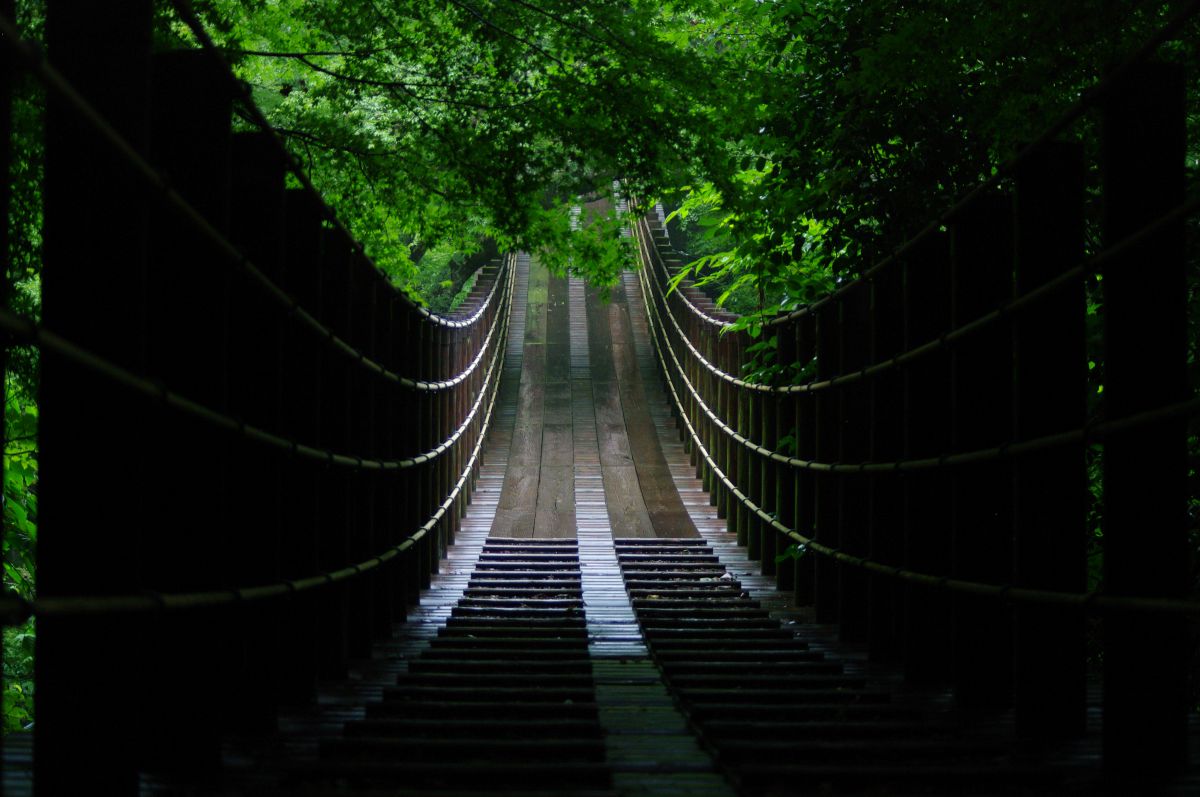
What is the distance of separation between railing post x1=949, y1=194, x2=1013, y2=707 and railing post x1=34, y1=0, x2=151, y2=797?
204 cm

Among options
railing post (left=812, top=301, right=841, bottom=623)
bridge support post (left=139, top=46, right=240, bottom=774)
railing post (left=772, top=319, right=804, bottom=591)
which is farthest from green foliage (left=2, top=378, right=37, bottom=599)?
railing post (left=772, top=319, right=804, bottom=591)

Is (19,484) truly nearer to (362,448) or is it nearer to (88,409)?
(362,448)

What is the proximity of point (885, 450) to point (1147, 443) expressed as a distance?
199 cm

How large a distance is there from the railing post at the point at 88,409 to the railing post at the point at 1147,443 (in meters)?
1.64

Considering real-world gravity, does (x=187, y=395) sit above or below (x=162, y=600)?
above

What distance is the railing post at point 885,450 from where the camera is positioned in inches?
164

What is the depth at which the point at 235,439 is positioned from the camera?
2.60 m

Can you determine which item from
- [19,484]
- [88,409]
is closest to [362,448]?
[19,484]

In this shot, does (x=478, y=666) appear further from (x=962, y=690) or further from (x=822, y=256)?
(x=822, y=256)

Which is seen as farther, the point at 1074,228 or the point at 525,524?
the point at 525,524

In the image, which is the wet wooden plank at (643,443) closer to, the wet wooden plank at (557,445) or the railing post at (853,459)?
the wet wooden plank at (557,445)

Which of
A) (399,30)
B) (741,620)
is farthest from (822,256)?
(399,30)

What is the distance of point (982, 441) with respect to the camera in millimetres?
3252

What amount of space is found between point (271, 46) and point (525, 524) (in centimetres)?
369
